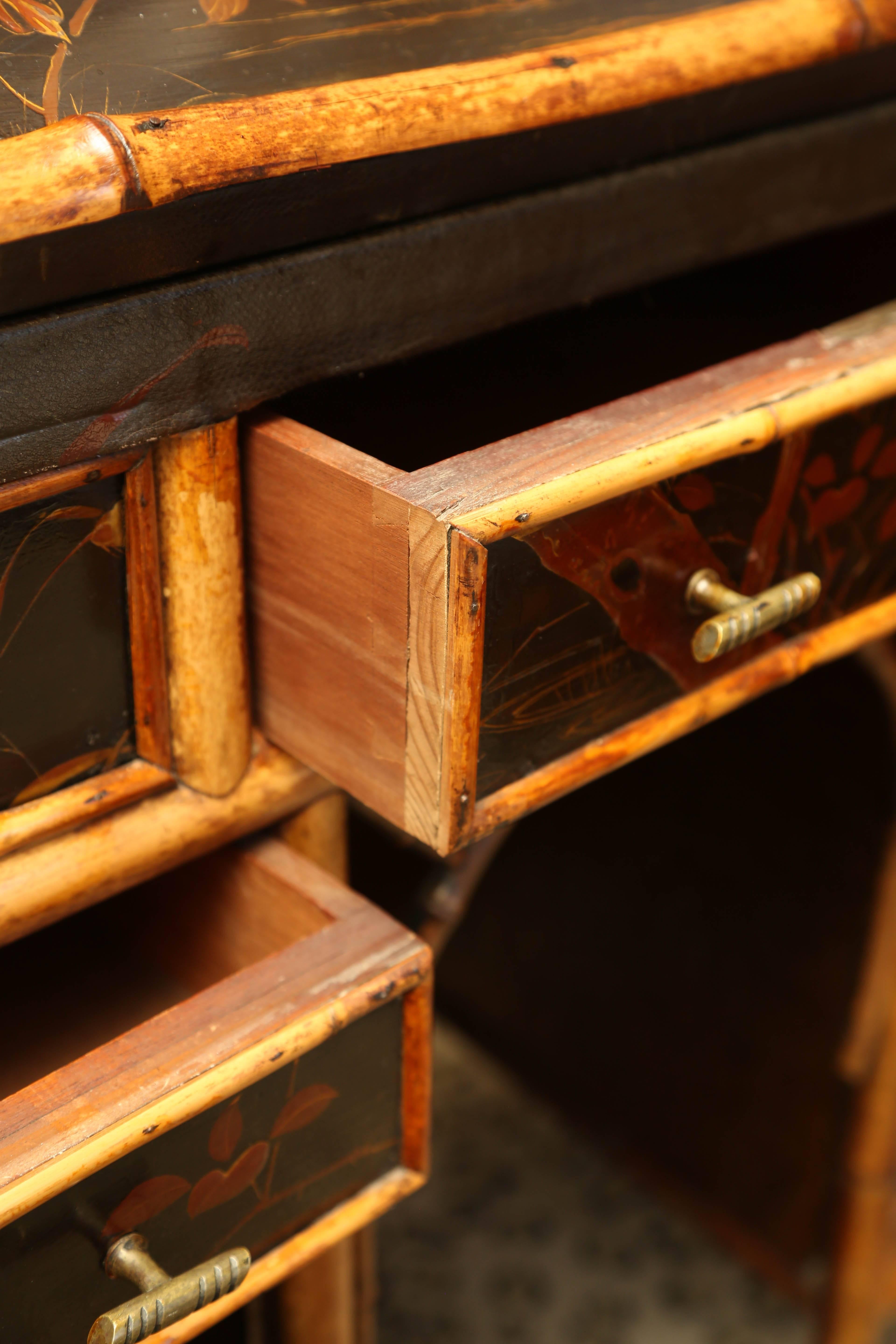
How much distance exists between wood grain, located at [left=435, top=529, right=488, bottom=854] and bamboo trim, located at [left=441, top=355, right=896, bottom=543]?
0.01 metres

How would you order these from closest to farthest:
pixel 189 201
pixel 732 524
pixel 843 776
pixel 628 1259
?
pixel 189 201 → pixel 732 524 → pixel 843 776 → pixel 628 1259

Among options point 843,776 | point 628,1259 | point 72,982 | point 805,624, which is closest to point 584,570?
point 805,624

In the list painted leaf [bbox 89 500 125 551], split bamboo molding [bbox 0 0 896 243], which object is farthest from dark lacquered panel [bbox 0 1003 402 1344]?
split bamboo molding [bbox 0 0 896 243]

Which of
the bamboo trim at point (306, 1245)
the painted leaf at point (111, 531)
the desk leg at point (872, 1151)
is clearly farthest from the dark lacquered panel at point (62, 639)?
the desk leg at point (872, 1151)

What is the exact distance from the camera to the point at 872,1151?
104 centimetres

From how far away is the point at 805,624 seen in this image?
638 mm

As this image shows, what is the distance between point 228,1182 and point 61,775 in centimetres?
17

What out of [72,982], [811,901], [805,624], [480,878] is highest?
[805,624]

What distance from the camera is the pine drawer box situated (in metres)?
0.47

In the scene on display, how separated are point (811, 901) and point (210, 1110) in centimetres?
69

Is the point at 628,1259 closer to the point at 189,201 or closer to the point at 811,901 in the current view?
the point at 811,901

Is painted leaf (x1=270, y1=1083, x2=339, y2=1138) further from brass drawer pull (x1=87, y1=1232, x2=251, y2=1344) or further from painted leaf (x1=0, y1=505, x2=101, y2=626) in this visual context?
painted leaf (x1=0, y1=505, x2=101, y2=626)

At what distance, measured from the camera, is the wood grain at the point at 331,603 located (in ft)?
1.56

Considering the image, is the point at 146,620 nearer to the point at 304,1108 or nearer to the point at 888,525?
the point at 304,1108
